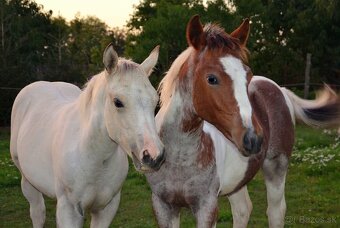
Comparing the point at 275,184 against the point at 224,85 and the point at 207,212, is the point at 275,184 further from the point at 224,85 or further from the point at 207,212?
the point at 224,85

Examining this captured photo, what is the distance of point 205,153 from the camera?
3232mm

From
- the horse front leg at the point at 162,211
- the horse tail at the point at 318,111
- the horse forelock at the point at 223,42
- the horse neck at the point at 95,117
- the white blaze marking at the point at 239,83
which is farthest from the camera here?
the horse tail at the point at 318,111

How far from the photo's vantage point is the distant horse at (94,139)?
271cm

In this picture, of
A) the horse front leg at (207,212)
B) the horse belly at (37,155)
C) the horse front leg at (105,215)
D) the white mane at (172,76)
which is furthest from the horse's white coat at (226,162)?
the horse belly at (37,155)

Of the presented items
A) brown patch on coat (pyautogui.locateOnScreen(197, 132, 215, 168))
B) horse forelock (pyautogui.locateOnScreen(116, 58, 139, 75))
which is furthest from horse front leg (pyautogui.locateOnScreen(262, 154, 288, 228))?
horse forelock (pyautogui.locateOnScreen(116, 58, 139, 75))

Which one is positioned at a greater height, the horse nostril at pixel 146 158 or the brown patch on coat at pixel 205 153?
the horse nostril at pixel 146 158

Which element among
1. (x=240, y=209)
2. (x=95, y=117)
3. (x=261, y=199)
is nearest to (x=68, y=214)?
(x=95, y=117)

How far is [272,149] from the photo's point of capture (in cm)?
439

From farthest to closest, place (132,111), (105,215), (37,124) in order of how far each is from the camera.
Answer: (37,124) < (105,215) < (132,111)

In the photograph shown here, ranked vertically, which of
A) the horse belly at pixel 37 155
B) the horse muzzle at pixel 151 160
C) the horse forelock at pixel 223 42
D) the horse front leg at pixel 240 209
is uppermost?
the horse forelock at pixel 223 42

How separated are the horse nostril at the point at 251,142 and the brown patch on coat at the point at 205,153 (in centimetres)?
58

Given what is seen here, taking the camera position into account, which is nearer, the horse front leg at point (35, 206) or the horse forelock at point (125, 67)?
the horse forelock at point (125, 67)

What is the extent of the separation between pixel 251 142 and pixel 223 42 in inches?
26.5

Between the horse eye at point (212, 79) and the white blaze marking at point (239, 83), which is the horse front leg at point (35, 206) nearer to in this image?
the horse eye at point (212, 79)
